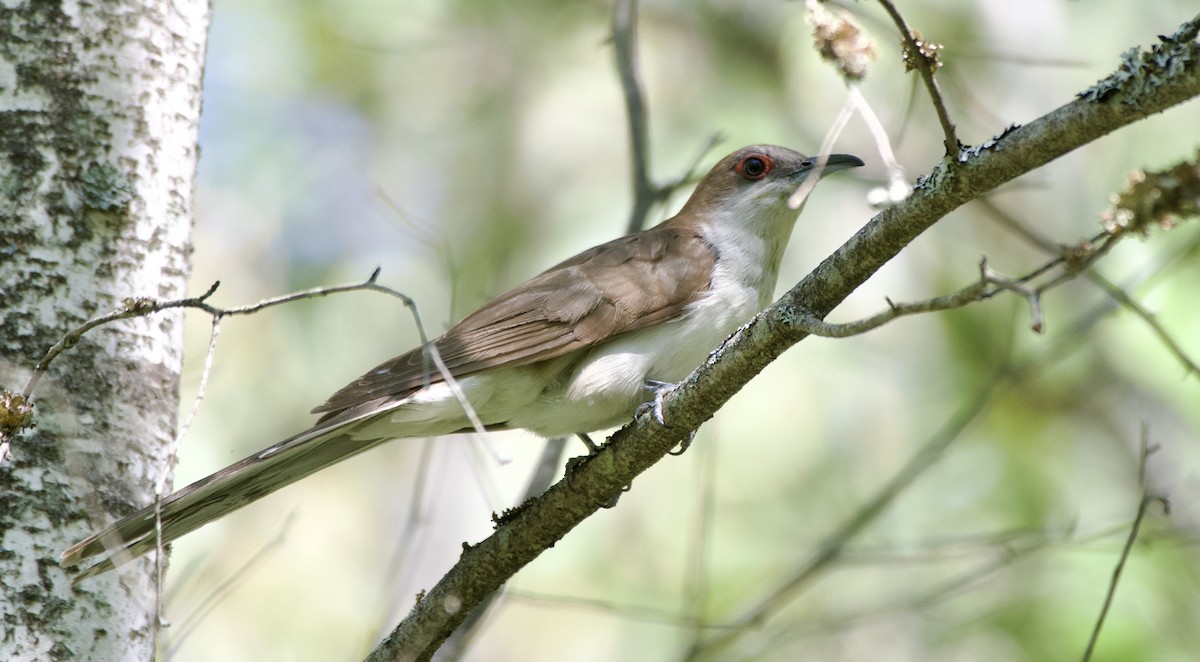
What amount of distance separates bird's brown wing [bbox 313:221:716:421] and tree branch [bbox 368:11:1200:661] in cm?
87

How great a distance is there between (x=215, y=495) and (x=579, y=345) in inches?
61.8

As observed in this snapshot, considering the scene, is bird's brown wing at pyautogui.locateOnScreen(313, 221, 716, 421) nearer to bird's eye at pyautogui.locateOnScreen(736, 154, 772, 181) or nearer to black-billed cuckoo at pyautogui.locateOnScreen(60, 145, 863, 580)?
black-billed cuckoo at pyautogui.locateOnScreen(60, 145, 863, 580)

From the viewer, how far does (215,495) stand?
11.6 feet

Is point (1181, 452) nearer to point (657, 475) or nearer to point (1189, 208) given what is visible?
point (657, 475)

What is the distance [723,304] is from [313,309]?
531cm

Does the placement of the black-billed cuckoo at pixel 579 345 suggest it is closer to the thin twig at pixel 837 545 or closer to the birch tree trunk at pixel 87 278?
the birch tree trunk at pixel 87 278

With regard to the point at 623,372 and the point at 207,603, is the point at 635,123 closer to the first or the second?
the point at 623,372

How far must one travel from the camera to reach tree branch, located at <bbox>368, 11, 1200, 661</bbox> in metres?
2.12

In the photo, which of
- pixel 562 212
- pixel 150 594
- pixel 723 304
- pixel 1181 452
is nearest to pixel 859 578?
pixel 1181 452

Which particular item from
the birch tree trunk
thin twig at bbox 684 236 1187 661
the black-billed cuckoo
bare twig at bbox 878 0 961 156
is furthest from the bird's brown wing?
bare twig at bbox 878 0 961 156

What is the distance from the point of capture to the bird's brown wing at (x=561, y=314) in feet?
13.9

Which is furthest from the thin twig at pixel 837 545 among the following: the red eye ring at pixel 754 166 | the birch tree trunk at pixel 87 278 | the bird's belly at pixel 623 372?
the birch tree trunk at pixel 87 278

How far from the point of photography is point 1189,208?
1826 mm

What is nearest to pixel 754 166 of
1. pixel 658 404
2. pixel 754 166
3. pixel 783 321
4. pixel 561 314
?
pixel 754 166
